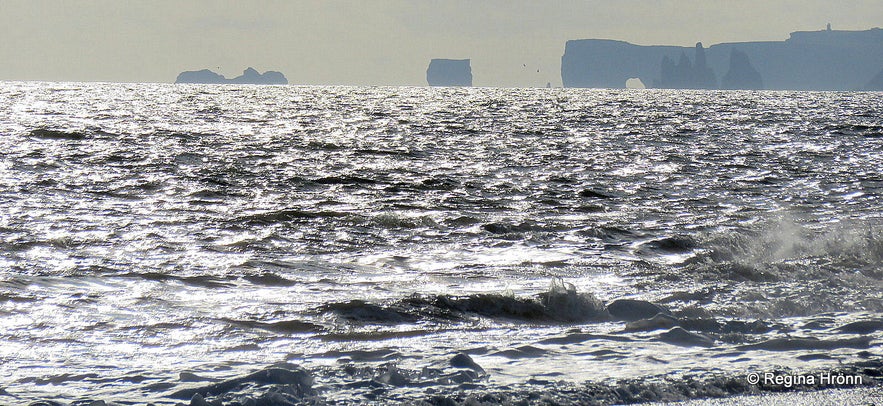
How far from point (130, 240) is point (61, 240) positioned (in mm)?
889

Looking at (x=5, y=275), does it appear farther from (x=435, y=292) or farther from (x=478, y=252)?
(x=478, y=252)

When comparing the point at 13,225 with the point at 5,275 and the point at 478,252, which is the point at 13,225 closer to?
the point at 5,275

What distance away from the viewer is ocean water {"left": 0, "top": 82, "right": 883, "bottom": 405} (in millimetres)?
5402

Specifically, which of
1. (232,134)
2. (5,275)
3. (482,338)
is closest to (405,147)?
(232,134)

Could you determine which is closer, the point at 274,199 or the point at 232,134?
the point at 274,199

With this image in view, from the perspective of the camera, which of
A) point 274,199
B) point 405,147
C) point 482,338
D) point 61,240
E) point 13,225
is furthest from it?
point 405,147

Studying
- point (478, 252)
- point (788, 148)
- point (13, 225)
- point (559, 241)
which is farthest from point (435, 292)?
point (788, 148)

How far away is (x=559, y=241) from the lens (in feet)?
38.8

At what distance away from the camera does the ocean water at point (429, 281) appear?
213 inches

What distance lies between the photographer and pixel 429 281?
29.9 feet

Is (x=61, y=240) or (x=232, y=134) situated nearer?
(x=61, y=240)

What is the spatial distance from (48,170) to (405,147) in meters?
12.5

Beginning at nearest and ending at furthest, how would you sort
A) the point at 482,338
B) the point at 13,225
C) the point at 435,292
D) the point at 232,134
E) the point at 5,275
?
the point at 482,338, the point at 435,292, the point at 5,275, the point at 13,225, the point at 232,134

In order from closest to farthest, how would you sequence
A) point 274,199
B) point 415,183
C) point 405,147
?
point 274,199 < point 415,183 < point 405,147
